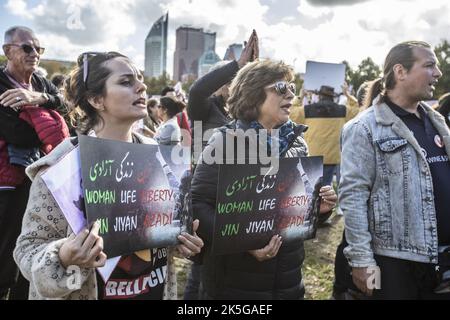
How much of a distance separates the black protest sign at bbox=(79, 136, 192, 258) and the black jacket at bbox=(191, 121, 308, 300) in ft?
1.05

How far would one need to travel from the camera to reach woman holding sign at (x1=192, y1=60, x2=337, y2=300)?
224cm

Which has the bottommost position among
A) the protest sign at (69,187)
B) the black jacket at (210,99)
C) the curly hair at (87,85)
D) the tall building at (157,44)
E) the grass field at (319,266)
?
the grass field at (319,266)

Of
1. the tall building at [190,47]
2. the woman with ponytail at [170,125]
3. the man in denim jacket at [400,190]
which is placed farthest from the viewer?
the tall building at [190,47]

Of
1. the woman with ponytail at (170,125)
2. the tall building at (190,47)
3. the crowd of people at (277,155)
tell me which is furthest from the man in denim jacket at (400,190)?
the tall building at (190,47)

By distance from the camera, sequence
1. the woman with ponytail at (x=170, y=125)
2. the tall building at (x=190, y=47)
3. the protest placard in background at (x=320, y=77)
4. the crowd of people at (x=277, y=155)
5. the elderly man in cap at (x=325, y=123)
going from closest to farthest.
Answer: the crowd of people at (x=277, y=155) → the woman with ponytail at (x=170, y=125) → the elderly man in cap at (x=325, y=123) → the protest placard in background at (x=320, y=77) → the tall building at (x=190, y=47)

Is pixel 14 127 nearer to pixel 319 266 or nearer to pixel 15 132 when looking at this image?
pixel 15 132

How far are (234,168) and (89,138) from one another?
2.26ft

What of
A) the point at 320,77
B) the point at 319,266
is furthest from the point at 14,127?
the point at 320,77

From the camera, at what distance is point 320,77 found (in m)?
7.37

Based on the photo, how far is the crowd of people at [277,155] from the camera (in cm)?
193

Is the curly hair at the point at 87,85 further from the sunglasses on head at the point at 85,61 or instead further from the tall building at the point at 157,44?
the tall building at the point at 157,44

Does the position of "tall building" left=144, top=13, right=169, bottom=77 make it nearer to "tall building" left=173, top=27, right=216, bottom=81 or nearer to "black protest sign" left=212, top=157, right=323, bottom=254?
"tall building" left=173, top=27, right=216, bottom=81

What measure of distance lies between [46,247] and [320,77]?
6481mm

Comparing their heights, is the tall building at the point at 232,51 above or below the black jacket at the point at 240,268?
above
